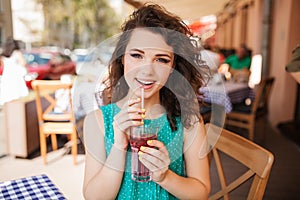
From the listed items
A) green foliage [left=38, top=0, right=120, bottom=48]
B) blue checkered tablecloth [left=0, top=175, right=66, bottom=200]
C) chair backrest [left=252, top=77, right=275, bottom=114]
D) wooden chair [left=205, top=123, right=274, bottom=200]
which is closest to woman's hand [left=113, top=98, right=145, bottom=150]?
wooden chair [left=205, top=123, right=274, bottom=200]

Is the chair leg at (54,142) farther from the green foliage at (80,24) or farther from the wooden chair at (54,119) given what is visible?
the green foliage at (80,24)

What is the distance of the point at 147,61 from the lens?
71 cm

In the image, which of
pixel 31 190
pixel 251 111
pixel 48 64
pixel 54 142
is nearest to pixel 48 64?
pixel 48 64

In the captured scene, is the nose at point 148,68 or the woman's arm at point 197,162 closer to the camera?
the nose at point 148,68

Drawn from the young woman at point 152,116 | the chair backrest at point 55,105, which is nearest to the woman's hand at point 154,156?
the young woman at point 152,116

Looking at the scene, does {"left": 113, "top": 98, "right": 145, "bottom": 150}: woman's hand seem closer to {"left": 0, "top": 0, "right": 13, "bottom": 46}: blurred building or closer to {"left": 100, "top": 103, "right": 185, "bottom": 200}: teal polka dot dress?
{"left": 100, "top": 103, "right": 185, "bottom": 200}: teal polka dot dress

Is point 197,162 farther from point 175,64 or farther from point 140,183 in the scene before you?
point 175,64

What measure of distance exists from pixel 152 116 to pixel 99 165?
0.21 meters

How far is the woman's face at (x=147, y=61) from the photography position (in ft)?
2.34

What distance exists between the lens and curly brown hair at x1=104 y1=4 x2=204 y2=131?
2.52 feet

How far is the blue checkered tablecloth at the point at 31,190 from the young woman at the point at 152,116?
7.9 inches

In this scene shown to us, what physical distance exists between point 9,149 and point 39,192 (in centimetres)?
266

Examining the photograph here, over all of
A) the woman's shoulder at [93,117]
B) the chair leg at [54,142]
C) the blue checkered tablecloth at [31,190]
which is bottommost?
the chair leg at [54,142]

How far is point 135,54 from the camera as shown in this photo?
733mm
